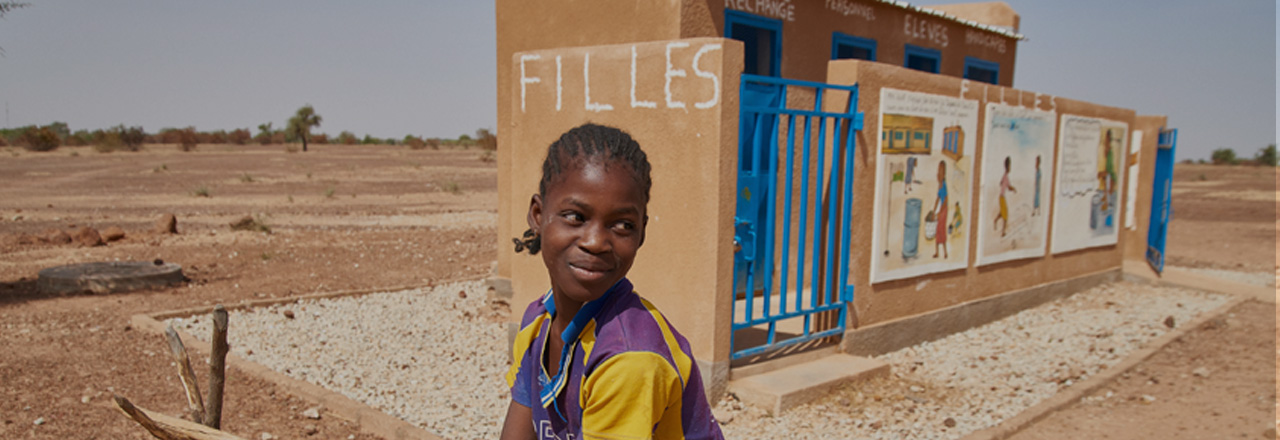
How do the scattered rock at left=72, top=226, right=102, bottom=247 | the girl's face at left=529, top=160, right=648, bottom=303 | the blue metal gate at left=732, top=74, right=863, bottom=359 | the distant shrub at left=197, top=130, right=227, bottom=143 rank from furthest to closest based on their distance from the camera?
the distant shrub at left=197, top=130, right=227, bottom=143
the scattered rock at left=72, top=226, right=102, bottom=247
the blue metal gate at left=732, top=74, right=863, bottom=359
the girl's face at left=529, top=160, right=648, bottom=303

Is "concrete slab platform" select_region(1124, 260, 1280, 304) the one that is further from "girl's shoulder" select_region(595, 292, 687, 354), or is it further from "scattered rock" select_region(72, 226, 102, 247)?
"scattered rock" select_region(72, 226, 102, 247)

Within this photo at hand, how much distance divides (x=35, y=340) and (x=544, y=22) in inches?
204

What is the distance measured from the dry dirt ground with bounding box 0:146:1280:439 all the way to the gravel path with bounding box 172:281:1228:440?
454 millimetres

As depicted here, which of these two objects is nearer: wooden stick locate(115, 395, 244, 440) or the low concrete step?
wooden stick locate(115, 395, 244, 440)

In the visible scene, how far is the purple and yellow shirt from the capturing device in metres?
1.62

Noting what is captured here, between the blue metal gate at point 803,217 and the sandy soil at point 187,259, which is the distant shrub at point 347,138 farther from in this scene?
the blue metal gate at point 803,217

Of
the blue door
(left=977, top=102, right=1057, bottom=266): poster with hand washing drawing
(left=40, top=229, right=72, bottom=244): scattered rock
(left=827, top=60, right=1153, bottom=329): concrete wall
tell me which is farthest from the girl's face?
(left=40, top=229, right=72, bottom=244): scattered rock

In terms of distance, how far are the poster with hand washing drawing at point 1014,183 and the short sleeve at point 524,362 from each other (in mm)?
6762

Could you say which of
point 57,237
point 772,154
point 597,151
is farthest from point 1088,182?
point 57,237

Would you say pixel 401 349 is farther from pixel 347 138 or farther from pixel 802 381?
pixel 347 138

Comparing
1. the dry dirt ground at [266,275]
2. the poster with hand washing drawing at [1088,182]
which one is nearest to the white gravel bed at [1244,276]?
the dry dirt ground at [266,275]

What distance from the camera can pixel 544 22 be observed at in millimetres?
8047

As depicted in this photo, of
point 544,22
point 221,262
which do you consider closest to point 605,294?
point 544,22

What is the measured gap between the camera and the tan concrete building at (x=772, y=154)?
17.5 ft
